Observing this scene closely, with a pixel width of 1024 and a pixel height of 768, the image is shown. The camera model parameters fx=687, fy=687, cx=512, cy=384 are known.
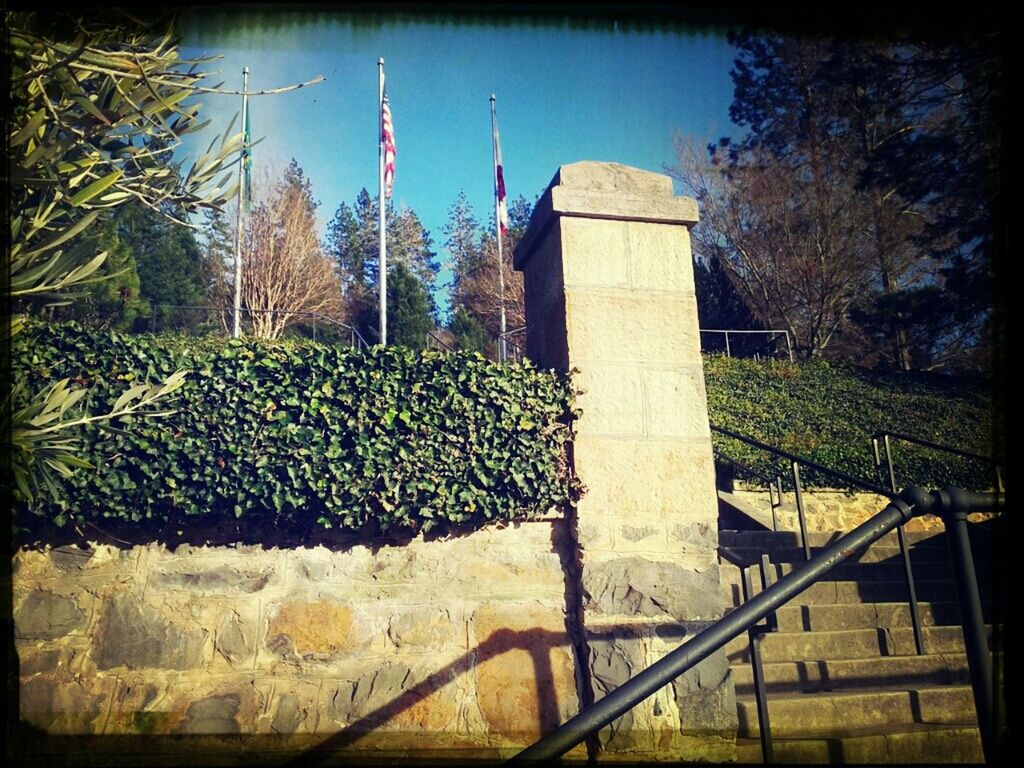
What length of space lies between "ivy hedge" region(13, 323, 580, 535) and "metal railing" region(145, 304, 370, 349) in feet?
35.3

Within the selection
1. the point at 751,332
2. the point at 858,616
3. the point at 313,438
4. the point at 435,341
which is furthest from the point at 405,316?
the point at 858,616

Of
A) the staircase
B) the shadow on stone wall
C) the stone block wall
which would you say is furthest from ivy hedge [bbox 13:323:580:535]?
the staircase

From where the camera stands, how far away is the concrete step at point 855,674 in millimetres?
3592

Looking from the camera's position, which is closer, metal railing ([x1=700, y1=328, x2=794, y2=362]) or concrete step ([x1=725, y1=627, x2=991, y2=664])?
concrete step ([x1=725, y1=627, x2=991, y2=664])

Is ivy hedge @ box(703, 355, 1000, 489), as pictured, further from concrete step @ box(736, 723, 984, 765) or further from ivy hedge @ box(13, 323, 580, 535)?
ivy hedge @ box(13, 323, 580, 535)

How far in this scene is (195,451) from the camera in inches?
130

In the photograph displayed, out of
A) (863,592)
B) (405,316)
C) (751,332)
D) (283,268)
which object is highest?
(283,268)

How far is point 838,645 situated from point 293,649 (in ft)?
9.75

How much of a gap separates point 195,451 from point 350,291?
2203 cm

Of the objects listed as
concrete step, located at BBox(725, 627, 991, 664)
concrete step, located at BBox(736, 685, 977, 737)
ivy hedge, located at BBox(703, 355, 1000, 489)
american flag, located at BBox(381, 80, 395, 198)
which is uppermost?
american flag, located at BBox(381, 80, 395, 198)

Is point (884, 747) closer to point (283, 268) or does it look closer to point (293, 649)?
point (293, 649)

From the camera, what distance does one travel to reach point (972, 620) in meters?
1.84

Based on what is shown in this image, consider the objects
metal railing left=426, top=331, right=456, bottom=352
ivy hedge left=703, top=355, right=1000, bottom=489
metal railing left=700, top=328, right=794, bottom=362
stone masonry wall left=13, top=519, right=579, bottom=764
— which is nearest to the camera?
stone masonry wall left=13, top=519, right=579, bottom=764

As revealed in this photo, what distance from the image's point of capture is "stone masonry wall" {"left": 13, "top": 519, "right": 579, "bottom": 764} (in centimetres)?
317
